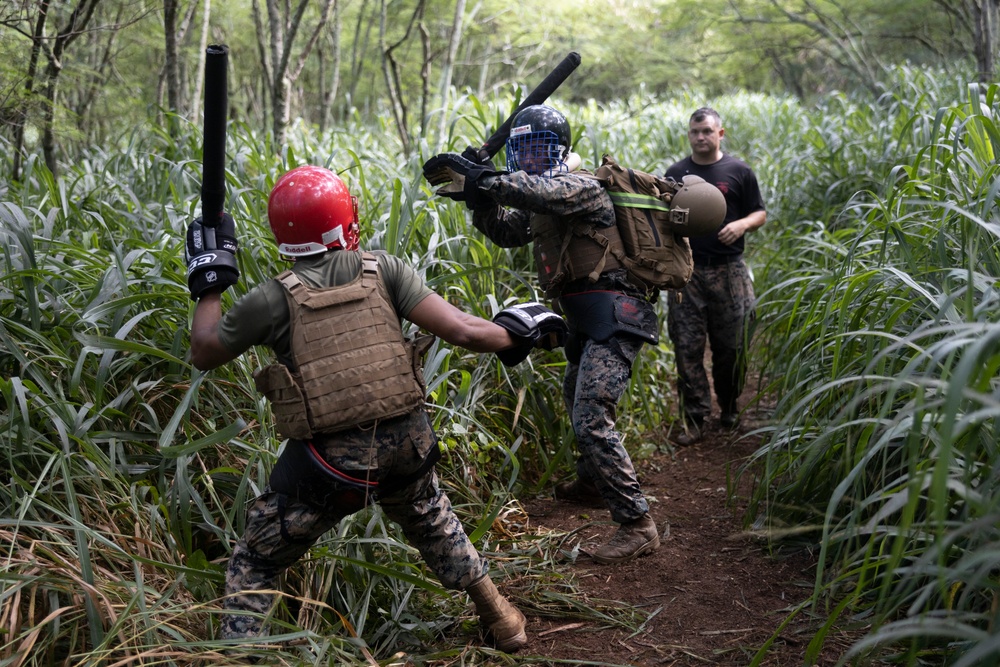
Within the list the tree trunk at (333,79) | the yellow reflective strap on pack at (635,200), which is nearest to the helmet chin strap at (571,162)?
the yellow reflective strap on pack at (635,200)

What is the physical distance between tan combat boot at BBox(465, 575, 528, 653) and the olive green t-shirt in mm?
915

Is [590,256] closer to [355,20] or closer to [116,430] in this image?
[116,430]

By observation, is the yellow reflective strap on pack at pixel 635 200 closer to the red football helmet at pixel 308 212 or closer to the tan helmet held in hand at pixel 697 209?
the tan helmet held in hand at pixel 697 209

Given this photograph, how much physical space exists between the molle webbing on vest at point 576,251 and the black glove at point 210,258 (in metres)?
1.43

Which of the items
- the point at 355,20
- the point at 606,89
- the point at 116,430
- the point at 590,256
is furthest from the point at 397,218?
the point at 606,89

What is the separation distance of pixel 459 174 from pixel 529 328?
985 mm

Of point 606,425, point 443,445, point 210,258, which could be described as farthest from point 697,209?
point 210,258

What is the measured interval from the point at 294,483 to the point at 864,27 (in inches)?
654

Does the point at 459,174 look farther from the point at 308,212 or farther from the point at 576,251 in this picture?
the point at 308,212

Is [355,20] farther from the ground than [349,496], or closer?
farther from the ground

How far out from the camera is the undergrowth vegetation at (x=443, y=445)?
194cm

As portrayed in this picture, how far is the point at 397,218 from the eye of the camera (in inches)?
145

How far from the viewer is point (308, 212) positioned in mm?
2262

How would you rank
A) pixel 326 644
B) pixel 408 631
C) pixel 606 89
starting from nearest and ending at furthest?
pixel 326 644, pixel 408 631, pixel 606 89
